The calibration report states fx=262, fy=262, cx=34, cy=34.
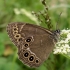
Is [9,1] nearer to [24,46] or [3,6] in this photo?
[3,6]

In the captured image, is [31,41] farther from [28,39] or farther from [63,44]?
[63,44]

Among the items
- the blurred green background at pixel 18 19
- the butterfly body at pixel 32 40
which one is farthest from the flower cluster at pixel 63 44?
the blurred green background at pixel 18 19

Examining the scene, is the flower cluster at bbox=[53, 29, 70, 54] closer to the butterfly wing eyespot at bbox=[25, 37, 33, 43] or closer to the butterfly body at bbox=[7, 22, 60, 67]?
the butterfly body at bbox=[7, 22, 60, 67]

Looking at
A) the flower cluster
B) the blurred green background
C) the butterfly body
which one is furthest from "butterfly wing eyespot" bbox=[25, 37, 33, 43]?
the blurred green background

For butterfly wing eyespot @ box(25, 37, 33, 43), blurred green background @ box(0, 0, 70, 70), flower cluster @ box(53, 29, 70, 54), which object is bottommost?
flower cluster @ box(53, 29, 70, 54)

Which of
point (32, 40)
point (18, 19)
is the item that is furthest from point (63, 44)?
point (18, 19)

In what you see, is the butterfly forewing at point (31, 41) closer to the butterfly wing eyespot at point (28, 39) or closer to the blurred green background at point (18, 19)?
the butterfly wing eyespot at point (28, 39)

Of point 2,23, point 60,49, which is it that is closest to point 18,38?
point 60,49
